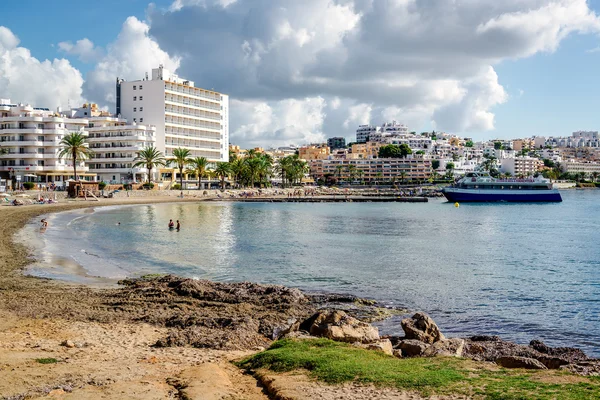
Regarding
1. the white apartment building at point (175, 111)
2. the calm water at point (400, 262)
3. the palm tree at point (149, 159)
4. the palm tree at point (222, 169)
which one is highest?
the white apartment building at point (175, 111)

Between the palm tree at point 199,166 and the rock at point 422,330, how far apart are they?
4582 inches

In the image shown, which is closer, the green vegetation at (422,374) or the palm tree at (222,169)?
the green vegetation at (422,374)

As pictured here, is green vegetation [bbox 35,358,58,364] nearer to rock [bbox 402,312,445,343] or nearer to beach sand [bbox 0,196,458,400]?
beach sand [bbox 0,196,458,400]

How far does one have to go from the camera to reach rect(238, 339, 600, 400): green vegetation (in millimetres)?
10852

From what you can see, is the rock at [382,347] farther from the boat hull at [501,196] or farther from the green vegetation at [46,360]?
the boat hull at [501,196]

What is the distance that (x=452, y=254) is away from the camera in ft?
145

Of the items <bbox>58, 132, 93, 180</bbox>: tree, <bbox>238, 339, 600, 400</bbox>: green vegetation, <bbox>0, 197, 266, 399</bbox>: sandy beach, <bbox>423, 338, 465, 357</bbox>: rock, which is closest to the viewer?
<bbox>238, 339, 600, 400</bbox>: green vegetation

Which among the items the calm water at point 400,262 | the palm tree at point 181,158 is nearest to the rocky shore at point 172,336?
the calm water at point 400,262

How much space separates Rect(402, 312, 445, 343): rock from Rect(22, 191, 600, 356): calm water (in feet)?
8.39

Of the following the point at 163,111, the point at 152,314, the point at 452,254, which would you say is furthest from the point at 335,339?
the point at 163,111

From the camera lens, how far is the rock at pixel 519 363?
46.1 ft

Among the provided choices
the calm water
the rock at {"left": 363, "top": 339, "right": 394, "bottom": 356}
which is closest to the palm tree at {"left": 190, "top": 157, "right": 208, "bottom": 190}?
the calm water

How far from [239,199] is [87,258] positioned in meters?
92.2

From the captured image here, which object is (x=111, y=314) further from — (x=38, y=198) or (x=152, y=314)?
(x=38, y=198)
